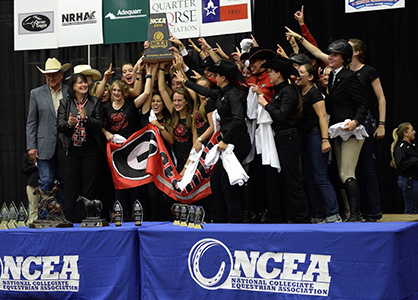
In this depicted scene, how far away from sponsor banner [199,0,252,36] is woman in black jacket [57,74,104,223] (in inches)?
82.2

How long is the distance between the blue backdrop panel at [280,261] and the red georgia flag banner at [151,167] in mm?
1530

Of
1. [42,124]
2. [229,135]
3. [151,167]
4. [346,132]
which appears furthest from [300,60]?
[42,124]

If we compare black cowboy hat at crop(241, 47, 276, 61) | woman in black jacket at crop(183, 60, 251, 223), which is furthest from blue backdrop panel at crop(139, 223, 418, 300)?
black cowboy hat at crop(241, 47, 276, 61)

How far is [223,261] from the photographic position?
4.12 metres

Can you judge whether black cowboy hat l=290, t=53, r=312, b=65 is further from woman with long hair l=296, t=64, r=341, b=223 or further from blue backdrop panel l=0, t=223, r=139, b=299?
blue backdrop panel l=0, t=223, r=139, b=299

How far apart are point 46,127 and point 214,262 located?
9.54 feet

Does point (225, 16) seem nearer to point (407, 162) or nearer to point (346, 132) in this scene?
point (407, 162)

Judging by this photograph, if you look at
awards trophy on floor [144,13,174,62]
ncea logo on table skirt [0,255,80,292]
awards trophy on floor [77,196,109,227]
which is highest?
awards trophy on floor [144,13,174,62]

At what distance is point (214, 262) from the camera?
4137 mm

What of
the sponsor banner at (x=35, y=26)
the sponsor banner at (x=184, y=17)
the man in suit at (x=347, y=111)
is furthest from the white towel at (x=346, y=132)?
the sponsor banner at (x=35, y=26)

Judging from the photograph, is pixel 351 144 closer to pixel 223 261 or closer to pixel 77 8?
pixel 223 261

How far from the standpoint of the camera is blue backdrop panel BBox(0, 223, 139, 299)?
14.5 ft

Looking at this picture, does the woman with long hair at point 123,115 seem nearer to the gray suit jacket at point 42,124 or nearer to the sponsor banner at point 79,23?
the gray suit jacket at point 42,124

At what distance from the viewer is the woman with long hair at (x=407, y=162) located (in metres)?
6.84
